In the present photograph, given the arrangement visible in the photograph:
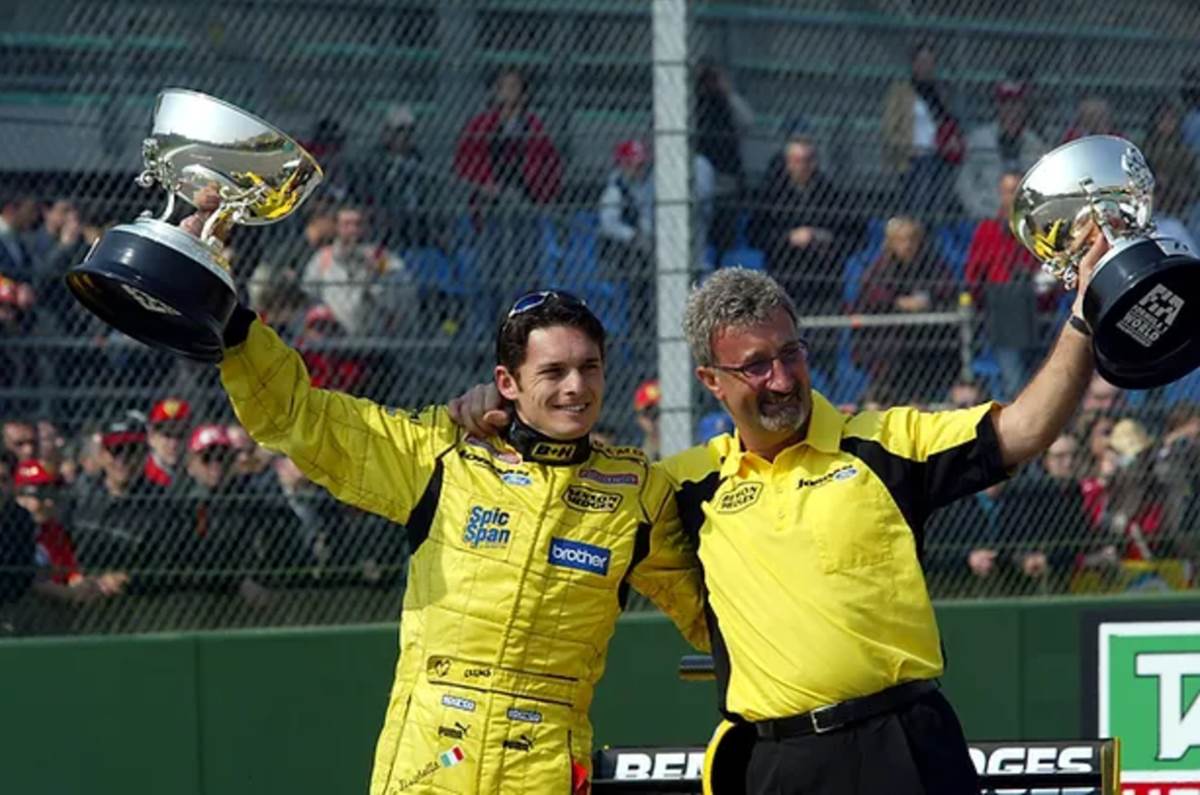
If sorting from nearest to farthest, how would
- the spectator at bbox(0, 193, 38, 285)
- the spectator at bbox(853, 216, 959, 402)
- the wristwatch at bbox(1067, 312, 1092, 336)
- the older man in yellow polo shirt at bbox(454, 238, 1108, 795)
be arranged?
the wristwatch at bbox(1067, 312, 1092, 336) → the older man in yellow polo shirt at bbox(454, 238, 1108, 795) → the spectator at bbox(0, 193, 38, 285) → the spectator at bbox(853, 216, 959, 402)

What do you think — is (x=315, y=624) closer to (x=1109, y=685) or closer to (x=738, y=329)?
(x=1109, y=685)

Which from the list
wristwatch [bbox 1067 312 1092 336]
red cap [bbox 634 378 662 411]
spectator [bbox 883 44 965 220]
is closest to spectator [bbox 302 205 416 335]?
red cap [bbox 634 378 662 411]

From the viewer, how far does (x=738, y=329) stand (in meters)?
4.38

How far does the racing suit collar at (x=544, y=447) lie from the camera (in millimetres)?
4461

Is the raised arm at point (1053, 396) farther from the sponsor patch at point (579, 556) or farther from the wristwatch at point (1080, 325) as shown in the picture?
the sponsor patch at point (579, 556)

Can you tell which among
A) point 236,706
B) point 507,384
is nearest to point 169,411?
point 236,706

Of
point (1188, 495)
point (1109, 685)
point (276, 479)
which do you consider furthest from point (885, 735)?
point (1188, 495)

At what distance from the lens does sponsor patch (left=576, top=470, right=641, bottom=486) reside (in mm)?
4496

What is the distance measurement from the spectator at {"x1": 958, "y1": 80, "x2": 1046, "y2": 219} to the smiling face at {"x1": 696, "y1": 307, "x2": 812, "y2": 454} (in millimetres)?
3420

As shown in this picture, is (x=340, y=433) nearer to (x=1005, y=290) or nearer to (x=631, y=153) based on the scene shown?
(x=631, y=153)

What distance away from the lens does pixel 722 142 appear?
730 cm

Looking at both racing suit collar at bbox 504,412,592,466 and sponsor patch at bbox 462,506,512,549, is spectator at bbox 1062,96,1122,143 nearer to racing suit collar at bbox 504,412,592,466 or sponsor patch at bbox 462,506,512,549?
racing suit collar at bbox 504,412,592,466

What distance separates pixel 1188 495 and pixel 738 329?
12.9ft

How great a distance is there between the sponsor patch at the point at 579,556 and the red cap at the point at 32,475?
2922mm
